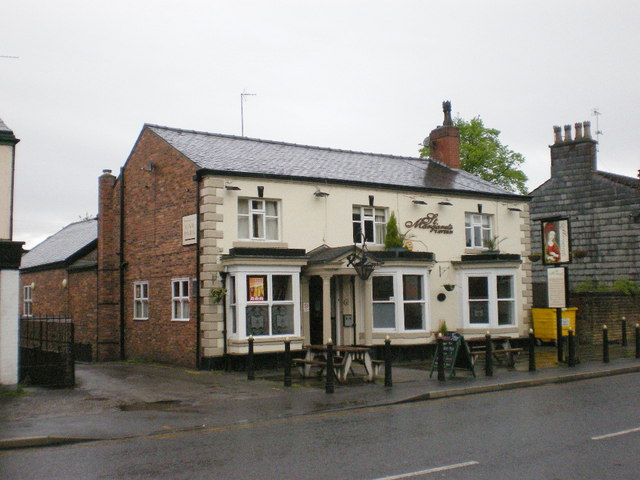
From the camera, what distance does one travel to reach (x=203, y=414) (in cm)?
1217

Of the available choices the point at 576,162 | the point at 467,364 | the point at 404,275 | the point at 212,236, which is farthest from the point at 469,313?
the point at 576,162

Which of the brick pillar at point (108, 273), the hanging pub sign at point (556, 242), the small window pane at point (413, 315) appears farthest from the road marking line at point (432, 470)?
the brick pillar at point (108, 273)

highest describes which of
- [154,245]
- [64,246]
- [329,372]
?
[64,246]

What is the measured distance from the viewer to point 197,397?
14.3 m

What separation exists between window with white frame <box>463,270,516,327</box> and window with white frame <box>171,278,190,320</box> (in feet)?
31.5

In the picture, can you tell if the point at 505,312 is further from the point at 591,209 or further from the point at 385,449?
the point at 385,449

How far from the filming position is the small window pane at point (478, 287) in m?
24.1

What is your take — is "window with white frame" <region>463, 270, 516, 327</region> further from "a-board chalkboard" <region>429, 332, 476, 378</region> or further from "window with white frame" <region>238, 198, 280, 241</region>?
"window with white frame" <region>238, 198, 280, 241</region>

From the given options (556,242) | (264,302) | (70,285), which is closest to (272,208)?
(264,302)

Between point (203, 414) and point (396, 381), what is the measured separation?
567cm

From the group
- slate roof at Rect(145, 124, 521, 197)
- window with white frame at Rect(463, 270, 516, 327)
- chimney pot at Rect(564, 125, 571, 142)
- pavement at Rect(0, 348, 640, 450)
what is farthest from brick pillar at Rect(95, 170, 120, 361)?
chimney pot at Rect(564, 125, 571, 142)

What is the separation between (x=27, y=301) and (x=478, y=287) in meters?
20.4

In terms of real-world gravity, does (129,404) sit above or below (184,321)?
below

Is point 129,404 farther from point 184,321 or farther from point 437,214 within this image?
point 437,214
